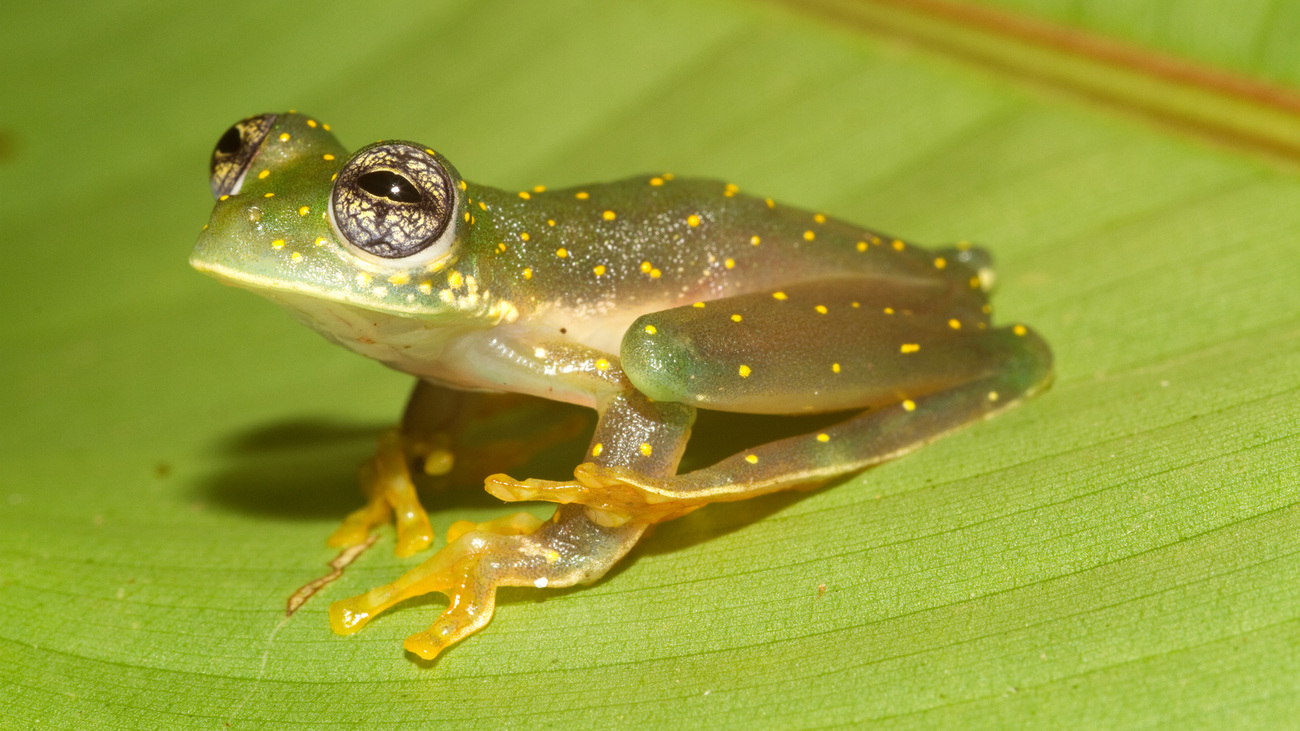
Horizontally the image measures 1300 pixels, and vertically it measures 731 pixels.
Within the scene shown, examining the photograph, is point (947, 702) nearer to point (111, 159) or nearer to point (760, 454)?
point (760, 454)

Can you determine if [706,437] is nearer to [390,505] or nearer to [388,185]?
[390,505]

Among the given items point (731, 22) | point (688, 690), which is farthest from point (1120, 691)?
point (731, 22)

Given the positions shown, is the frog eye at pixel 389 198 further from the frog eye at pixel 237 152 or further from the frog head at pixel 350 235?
the frog eye at pixel 237 152

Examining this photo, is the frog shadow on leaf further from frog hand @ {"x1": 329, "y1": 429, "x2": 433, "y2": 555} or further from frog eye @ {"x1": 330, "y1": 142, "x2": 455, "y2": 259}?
frog eye @ {"x1": 330, "y1": 142, "x2": 455, "y2": 259}

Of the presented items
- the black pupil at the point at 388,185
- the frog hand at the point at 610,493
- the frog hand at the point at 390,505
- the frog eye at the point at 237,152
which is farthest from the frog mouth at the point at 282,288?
the frog hand at the point at 390,505

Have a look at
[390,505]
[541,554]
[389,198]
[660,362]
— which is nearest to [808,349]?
[660,362]

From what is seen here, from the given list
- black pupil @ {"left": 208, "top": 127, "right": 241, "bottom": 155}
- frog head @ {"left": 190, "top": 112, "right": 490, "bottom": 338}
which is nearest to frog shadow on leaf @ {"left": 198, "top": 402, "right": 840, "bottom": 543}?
frog head @ {"left": 190, "top": 112, "right": 490, "bottom": 338}
